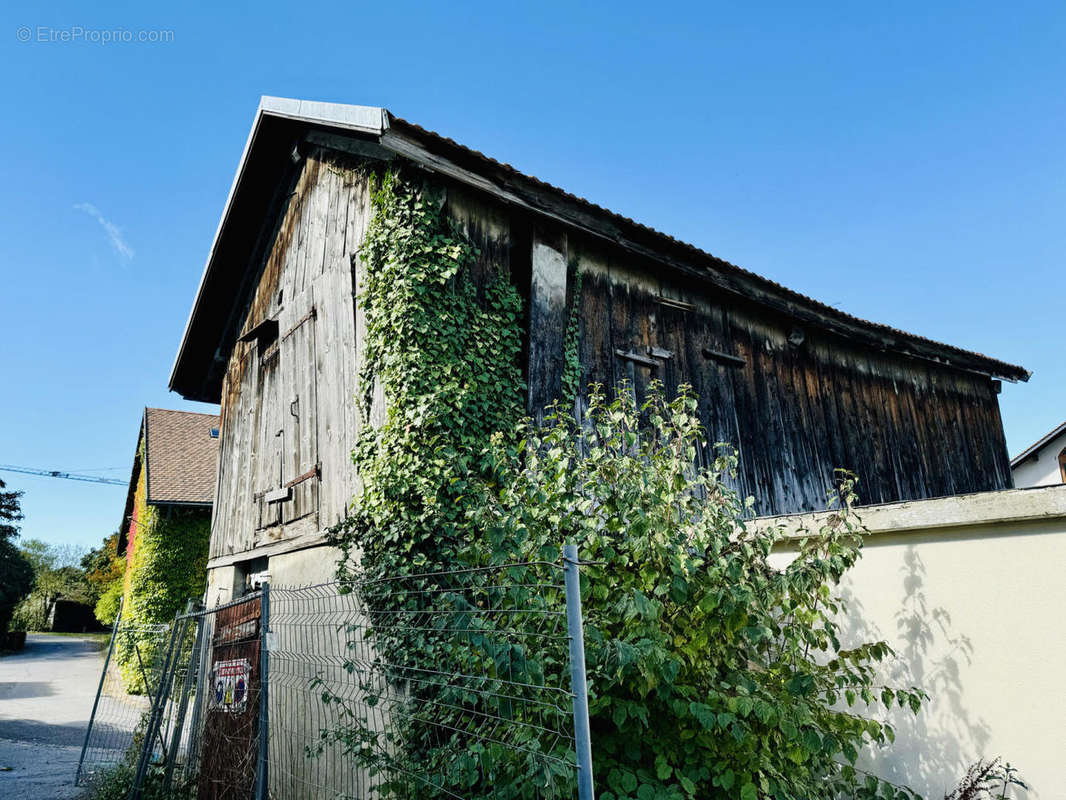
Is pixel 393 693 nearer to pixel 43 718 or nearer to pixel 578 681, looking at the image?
pixel 578 681

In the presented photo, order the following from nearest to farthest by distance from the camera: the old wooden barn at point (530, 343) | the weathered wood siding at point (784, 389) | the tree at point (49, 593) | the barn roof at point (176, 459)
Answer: the old wooden barn at point (530, 343) → the weathered wood siding at point (784, 389) → the barn roof at point (176, 459) → the tree at point (49, 593)

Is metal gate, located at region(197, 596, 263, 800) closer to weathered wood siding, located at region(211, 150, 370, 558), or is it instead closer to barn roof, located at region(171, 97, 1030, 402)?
weathered wood siding, located at region(211, 150, 370, 558)

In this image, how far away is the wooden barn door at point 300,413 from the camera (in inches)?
299

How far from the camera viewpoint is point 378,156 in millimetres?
6934

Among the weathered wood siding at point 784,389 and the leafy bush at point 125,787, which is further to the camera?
the weathered wood siding at point 784,389

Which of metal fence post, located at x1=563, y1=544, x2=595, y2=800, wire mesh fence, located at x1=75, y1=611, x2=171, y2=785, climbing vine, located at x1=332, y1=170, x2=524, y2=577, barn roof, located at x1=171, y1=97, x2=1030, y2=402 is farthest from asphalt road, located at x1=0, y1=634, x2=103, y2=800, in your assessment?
metal fence post, located at x1=563, y1=544, x2=595, y2=800

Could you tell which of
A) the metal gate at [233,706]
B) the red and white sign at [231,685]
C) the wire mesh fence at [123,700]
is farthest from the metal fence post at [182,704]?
the wire mesh fence at [123,700]

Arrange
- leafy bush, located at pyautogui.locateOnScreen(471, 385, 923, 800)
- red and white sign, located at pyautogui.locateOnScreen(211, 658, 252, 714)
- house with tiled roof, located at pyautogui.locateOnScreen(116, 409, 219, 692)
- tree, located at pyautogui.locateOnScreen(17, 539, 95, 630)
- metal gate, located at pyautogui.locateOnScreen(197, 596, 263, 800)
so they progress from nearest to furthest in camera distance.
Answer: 1. leafy bush, located at pyautogui.locateOnScreen(471, 385, 923, 800)
2. metal gate, located at pyautogui.locateOnScreen(197, 596, 263, 800)
3. red and white sign, located at pyautogui.locateOnScreen(211, 658, 252, 714)
4. house with tiled roof, located at pyautogui.locateOnScreen(116, 409, 219, 692)
5. tree, located at pyautogui.locateOnScreen(17, 539, 95, 630)

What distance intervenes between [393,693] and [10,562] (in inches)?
1269

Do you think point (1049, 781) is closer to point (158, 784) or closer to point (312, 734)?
point (312, 734)

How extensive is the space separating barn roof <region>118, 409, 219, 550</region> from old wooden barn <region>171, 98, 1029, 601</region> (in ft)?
19.1

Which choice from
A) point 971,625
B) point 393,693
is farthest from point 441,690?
point 971,625

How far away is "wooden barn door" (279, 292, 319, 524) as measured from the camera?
7.61m

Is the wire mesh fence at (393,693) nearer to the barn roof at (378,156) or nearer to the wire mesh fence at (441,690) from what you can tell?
the wire mesh fence at (441,690)
